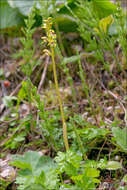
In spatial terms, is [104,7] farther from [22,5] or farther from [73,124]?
[73,124]

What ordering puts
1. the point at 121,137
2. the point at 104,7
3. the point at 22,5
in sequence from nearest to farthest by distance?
1. the point at 121,137
2. the point at 104,7
3. the point at 22,5

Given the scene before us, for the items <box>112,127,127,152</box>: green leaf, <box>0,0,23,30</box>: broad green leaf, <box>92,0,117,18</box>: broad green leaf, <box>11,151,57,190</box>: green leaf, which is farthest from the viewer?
<box>0,0,23,30</box>: broad green leaf

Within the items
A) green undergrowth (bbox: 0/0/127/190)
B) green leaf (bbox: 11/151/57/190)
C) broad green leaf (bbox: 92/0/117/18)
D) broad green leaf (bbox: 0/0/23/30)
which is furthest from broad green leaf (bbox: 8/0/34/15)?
green leaf (bbox: 11/151/57/190)

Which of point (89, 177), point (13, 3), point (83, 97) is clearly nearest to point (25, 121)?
point (83, 97)

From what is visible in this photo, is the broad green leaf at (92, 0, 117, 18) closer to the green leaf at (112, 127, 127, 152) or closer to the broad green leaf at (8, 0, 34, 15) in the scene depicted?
the broad green leaf at (8, 0, 34, 15)

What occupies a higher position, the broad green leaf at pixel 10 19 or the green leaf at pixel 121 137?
the broad green leaf at pixel 10 19

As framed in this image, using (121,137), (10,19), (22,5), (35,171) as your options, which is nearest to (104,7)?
(22,5)

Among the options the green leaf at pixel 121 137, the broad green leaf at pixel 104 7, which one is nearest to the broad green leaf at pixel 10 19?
the broad green leaf at pixel 104 7

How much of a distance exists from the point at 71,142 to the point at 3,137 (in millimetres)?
646

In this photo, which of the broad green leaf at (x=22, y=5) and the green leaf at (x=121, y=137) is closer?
the green leaf at (x=121, y=137)

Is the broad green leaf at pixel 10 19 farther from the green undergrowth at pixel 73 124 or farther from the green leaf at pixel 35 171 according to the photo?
the green leaf at pixel 35 171

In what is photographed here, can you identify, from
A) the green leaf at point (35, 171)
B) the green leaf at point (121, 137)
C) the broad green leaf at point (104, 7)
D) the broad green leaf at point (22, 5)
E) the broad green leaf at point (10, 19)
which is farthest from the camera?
the broad green leaf at point (10, 19)

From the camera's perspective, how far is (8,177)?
1.51 metres

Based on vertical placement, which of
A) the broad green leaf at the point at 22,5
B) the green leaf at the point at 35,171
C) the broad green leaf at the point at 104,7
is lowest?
the green leaf at the point at 35,171
